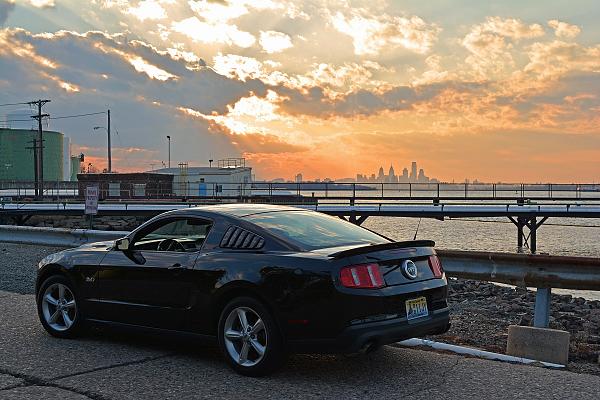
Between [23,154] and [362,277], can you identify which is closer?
[362,277]

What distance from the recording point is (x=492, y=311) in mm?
11414

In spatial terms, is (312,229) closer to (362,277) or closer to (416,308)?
(362,277)

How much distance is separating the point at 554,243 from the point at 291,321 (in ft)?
133

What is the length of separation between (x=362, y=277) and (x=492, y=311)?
271 inches

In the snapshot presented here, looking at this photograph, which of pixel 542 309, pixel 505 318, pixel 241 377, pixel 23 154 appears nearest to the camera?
pixel 241 377

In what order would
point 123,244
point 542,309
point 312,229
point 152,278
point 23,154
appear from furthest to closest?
point 23,154
point 542,309
point 123,244
point 152,278
point 312,229

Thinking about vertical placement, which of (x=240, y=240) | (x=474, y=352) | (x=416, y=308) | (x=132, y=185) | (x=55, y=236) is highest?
(x=132, y=185)

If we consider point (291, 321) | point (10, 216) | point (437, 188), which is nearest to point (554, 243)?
point (437, 188)

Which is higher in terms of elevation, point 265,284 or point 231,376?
point 265,284

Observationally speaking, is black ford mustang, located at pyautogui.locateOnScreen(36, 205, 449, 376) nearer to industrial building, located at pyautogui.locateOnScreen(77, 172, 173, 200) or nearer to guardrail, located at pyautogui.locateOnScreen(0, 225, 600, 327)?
guardrail, located at pyautogui.locateOnScreen(0, 225, 600, 327)

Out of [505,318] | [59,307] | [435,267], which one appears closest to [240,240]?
[435,267]

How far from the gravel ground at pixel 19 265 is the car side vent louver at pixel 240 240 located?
558 cm

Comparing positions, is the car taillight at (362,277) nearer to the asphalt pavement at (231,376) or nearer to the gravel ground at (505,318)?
the asphalt pavement at (231,376)

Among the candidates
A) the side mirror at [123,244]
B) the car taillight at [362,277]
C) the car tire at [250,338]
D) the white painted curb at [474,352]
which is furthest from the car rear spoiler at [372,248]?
the side mirror at [123,244]
